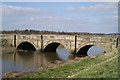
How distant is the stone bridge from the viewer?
115 feet

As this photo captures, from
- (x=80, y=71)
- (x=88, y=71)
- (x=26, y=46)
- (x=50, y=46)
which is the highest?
(x=50, y=46)

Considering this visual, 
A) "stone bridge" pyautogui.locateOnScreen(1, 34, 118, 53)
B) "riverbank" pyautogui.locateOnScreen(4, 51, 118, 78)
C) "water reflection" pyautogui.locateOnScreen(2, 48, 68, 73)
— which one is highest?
"stone bridge" pyautogui.locateOnScreen(1, 34, 118, 53)

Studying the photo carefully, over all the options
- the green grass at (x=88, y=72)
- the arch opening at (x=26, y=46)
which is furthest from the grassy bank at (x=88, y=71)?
the arch opening at (x=26, y=46)

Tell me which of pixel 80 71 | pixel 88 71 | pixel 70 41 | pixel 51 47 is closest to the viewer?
pixel 88 71

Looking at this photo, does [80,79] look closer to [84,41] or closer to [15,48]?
[84,41]

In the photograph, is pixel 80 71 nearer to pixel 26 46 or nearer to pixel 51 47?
pixel 51 47

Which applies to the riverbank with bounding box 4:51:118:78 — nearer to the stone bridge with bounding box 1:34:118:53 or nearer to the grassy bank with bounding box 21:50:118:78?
the grassy bank with bounding box 21:50:118:78

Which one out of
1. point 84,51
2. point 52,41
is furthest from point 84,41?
point 52,41

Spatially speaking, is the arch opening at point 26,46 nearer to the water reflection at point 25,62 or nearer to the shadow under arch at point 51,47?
the shadow under arch at point 51,47

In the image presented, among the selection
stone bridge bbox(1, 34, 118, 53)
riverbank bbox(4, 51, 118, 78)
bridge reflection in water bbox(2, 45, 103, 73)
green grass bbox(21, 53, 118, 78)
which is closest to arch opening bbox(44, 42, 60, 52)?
stone bridge bbox(1, 34, 118, 53)

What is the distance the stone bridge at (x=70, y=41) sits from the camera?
35.0m

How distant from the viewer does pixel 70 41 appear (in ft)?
131

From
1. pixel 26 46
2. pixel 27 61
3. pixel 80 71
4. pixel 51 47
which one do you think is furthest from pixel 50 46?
pixel 80 71

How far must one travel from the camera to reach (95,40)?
36438 millimetres
